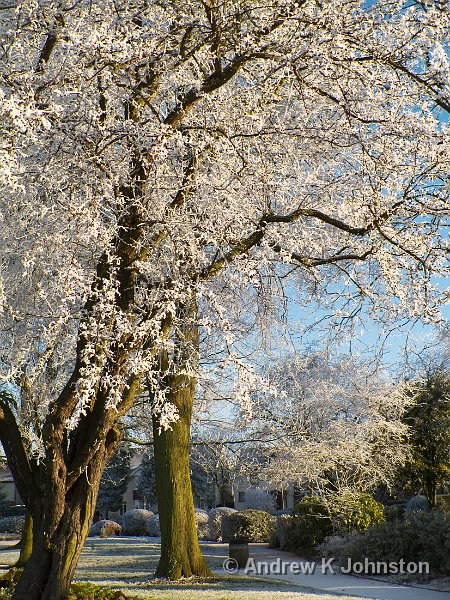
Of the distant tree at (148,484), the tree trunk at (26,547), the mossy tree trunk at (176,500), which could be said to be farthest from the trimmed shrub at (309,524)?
the distant tree at (148,484)

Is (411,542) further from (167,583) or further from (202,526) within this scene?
(202,526)

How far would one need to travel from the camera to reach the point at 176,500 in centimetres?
1061

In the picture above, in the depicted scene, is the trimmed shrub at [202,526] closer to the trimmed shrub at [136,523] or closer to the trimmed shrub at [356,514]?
the trimmed shrub at [136,523]

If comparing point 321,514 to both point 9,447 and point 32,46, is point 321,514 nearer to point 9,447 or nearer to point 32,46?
point 9,447

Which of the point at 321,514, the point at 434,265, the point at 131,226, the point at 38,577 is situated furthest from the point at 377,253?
the point at 321,514

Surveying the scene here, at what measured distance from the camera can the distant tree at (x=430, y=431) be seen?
1841 cm

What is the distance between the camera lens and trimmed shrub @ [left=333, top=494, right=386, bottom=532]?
14898mm

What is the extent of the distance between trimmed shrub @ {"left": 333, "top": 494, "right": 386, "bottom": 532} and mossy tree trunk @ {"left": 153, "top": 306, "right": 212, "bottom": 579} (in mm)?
5399

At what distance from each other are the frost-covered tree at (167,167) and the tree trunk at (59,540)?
0.02m

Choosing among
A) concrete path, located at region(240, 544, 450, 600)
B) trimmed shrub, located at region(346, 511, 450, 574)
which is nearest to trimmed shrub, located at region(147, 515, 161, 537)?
concrete path, located at region(240, 544, 450, 600)

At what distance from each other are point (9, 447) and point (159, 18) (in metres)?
4.72

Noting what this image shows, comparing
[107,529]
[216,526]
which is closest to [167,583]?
[216,526]

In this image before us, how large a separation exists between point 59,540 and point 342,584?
20.7 ft

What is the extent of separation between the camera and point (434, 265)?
24.7 ft
